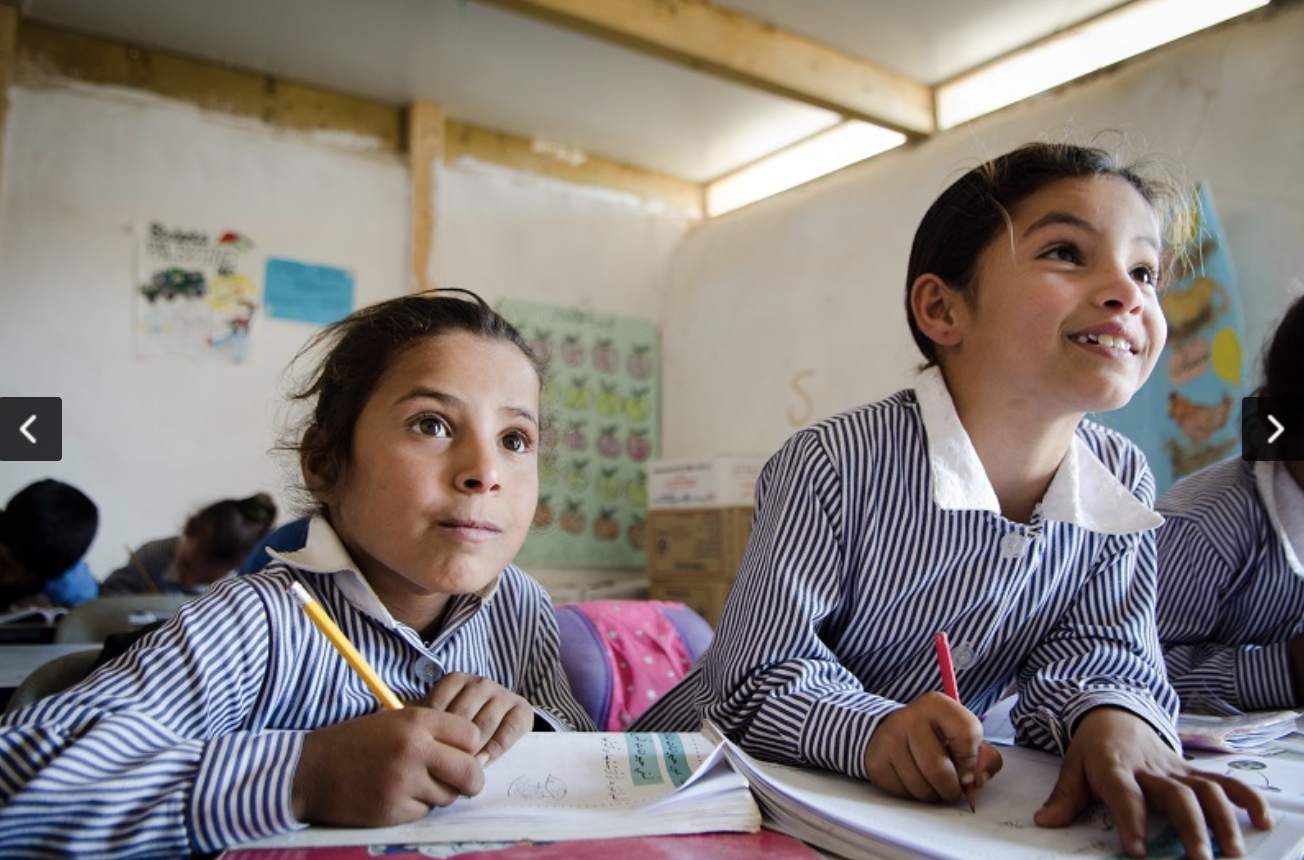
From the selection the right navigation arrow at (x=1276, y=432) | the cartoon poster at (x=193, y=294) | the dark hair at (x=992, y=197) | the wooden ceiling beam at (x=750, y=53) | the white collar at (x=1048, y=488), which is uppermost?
the wooden ceiling beam at (x=750, y=53)

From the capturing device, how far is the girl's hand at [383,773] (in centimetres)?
62

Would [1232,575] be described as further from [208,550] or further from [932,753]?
[208,550]

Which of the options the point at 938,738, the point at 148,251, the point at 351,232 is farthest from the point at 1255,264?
the point at 148,251

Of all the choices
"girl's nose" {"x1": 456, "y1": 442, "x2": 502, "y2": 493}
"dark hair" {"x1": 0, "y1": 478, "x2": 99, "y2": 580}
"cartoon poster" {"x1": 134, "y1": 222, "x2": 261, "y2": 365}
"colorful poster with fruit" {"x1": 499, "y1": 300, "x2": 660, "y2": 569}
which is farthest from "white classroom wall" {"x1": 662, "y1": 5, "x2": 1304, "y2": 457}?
"dark hair" {"x1": 0, "y1": 478, "x2": 99, "y2": 580}

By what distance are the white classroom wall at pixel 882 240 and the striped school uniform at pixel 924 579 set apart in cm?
103

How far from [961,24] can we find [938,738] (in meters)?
3.26

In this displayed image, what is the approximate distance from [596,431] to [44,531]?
245cm

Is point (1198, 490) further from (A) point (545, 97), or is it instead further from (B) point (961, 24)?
(A) point (545, 97)

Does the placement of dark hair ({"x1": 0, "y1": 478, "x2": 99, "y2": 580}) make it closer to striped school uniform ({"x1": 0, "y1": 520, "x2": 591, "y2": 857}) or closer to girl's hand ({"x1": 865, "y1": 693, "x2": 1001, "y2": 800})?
A: striped school uniform ({"x1": 0, "y1": 520, "x2": 591, "y2": 857})

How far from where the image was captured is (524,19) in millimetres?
Result: 3457

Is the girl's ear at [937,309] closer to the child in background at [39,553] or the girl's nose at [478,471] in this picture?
the girl's nose at [478,471]

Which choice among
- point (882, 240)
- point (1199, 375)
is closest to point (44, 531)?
point (882, 240)

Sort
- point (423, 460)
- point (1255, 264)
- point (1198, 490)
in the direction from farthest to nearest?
point (1255, 264) → point (1198, 490) → point (423, 460)

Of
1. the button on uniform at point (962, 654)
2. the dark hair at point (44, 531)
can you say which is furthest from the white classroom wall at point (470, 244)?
the button on uniform at point (962, 654)
